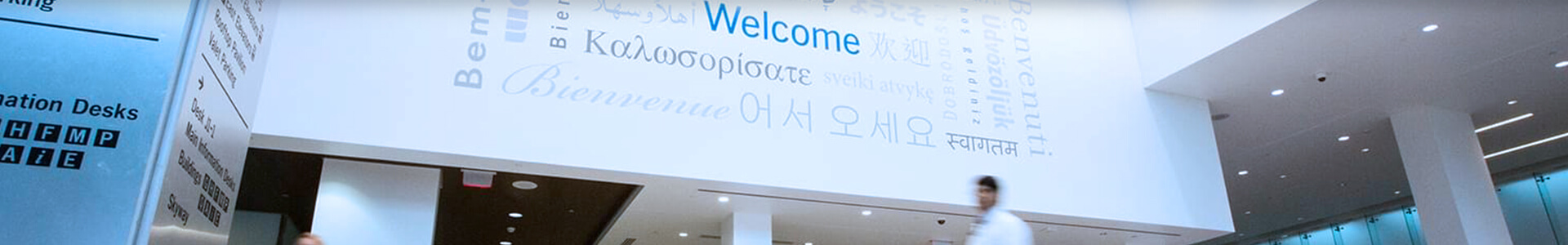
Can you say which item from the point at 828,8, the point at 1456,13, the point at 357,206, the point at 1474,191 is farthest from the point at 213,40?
the point at 1474,191

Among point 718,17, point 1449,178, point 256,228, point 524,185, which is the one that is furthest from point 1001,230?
point 256,228

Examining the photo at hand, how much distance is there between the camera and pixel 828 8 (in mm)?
8477

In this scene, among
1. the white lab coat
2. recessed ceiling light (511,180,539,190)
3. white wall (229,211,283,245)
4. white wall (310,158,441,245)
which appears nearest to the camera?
the white lab coat

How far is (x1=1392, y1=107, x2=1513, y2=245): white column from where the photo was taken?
376 inches

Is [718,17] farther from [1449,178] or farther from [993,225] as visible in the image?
[1449,178]

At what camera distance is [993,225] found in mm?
4277

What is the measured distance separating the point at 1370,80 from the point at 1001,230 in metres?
6.75

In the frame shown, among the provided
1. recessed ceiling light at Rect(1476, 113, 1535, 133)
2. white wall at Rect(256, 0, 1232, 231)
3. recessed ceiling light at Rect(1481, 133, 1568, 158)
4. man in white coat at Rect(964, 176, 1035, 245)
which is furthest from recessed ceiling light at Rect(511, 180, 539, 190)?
recessed ceiling light at Rect(1481, 133, 1568, 158)

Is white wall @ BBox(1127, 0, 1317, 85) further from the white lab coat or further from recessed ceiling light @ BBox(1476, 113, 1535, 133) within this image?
recessed ceiling light @ BBox(1476, 113, 1535, 133)

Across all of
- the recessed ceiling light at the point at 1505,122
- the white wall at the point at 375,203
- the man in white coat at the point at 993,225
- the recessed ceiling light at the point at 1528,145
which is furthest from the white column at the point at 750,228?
the recessed ceiling light at the point at 1528,145

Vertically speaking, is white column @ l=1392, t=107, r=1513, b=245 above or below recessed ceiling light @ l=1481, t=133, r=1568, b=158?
below

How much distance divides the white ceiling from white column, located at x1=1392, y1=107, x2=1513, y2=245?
186 mm

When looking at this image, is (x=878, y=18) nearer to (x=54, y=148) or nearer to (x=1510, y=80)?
(x=1510, y=80)

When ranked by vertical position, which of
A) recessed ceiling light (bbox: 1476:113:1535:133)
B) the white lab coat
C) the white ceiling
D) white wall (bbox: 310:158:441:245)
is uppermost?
recessed ceiling light (bbox: 1476:113:1535:133)
